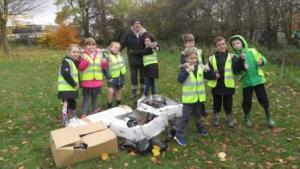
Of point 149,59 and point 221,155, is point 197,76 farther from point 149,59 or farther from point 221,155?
point 149,59

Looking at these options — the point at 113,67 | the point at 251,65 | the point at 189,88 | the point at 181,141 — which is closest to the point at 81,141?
the point at 181,141

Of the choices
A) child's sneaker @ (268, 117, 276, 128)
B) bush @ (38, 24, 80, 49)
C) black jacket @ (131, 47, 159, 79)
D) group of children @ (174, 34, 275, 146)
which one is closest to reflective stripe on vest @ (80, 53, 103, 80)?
black jacket @ (131, 47, 159, 79)

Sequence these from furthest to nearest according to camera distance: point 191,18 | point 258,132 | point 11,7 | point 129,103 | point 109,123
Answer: point 11,7, point 191,18, point 129,103, point 258,132, point 109,123

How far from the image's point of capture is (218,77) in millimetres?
6828

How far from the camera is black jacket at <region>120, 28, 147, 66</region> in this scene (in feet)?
28.1

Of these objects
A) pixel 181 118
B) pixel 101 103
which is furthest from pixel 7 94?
pixel 181 118

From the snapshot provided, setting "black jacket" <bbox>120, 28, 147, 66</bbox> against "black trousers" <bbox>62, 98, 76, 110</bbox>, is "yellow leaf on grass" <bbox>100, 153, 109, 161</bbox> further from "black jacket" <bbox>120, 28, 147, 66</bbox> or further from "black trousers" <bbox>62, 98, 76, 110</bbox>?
"black jacket" <bbox>120, 28, 147, 66</bbox>

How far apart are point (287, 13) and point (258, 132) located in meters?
10.8

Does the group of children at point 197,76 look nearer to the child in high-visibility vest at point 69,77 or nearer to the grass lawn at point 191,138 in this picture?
the child in high-visibility vest at point 69,77

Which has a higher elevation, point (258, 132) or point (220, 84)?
point (220, 84)

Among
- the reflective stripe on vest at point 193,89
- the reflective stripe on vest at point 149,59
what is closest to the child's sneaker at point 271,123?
the reflective stripe on vest at point 193,89

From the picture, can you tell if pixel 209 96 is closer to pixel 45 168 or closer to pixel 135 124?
pixel 135 124

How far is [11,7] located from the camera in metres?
27.4

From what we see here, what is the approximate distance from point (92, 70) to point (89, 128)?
1590 mm
